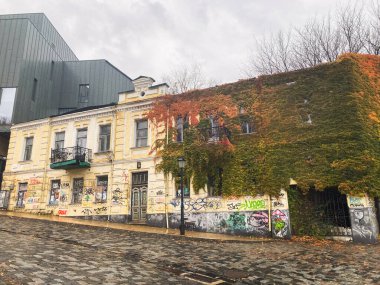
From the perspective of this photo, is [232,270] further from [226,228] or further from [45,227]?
[45,227]

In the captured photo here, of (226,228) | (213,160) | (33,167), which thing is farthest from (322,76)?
(33,167)

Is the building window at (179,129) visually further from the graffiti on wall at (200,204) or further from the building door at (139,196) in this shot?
the graffiti on wall at (200,204)

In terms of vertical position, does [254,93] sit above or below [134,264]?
above

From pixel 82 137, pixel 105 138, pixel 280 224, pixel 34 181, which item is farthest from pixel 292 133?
pixel 34 181

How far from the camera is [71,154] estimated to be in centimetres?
2133

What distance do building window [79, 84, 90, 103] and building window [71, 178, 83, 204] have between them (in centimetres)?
1199

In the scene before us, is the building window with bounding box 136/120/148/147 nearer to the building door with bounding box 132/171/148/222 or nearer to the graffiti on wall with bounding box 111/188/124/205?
the building door with bounding box 132/171/148/222

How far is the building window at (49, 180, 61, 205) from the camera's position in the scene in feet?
70.2

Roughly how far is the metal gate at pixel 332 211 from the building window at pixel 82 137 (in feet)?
47.4

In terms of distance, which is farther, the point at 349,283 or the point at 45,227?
the point at 45,227

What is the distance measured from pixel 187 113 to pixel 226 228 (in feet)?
22.8

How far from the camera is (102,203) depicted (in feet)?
64.8

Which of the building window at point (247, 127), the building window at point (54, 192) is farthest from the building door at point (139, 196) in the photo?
the building window at point (247, 127)

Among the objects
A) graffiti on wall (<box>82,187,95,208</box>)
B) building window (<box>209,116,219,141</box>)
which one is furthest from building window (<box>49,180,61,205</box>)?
building window (<box>209,116,219,141</box>)
